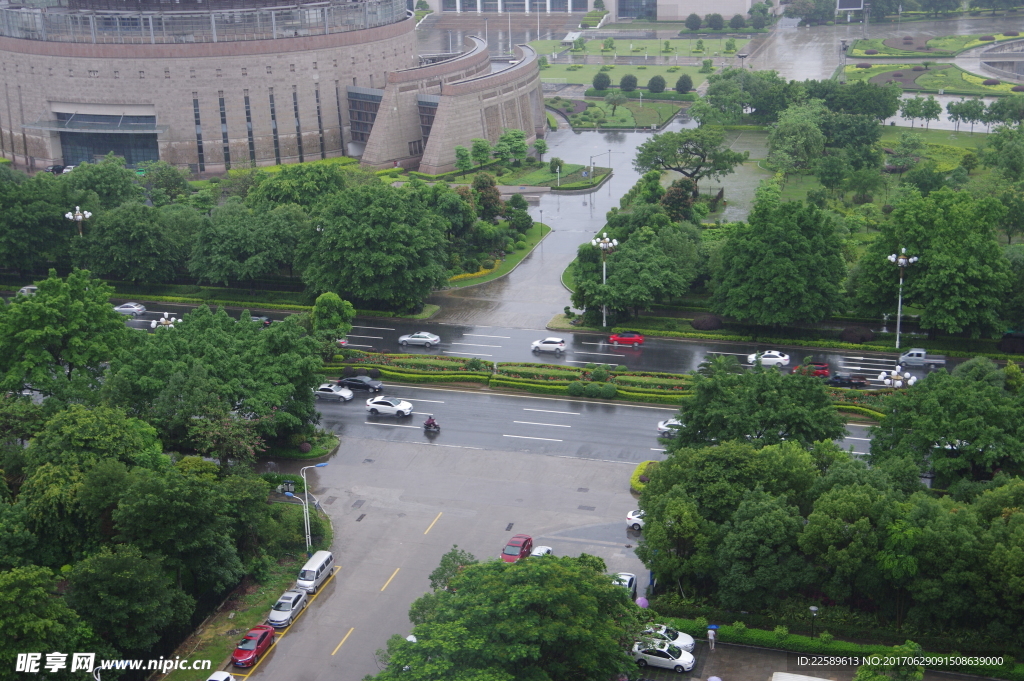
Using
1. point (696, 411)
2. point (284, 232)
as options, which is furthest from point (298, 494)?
point (284, 232)

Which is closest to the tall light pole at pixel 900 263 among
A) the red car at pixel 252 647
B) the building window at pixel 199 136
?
the red car at pixel 252 647

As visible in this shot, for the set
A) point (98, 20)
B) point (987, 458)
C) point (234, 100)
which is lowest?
point (987, 458)

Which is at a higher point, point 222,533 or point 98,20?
point 98,20

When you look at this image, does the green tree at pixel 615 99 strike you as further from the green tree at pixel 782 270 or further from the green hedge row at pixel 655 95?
the green tree at pixel 782 270

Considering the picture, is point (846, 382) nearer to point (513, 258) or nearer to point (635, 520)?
point (635, 520)

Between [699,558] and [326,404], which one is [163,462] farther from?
[699,558]

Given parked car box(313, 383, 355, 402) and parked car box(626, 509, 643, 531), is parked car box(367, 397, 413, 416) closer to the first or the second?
parked car box(313, 383, 355, 402)
